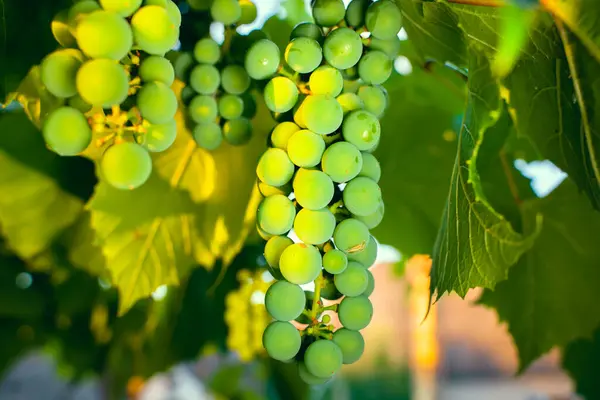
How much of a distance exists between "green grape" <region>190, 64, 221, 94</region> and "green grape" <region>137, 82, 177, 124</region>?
0.07 m

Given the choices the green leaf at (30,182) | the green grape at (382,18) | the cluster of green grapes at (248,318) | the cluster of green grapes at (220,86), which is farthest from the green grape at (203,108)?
the cluster of green grapes at (248,318)

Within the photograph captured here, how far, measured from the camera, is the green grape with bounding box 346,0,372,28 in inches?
12.0

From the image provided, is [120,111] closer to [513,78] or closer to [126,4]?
[126,4]

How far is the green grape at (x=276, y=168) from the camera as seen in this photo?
0.27 meters

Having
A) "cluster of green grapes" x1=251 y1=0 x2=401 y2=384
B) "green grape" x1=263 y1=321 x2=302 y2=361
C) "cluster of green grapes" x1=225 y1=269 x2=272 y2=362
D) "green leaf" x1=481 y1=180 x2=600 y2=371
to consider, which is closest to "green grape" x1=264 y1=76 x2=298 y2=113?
"cluster of green grapes" x1=251 y1=0 x2=401 y2=384

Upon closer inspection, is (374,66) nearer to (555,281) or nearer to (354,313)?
(354,313)

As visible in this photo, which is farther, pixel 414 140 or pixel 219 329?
pixel 219 329

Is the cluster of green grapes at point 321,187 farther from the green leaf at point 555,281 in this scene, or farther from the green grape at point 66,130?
the green leaf at point 555,281

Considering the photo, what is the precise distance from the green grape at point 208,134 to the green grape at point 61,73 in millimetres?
111

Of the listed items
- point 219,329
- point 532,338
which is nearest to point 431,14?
point 532,338

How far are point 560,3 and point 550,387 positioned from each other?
2.80m

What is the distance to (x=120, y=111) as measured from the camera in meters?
0.27

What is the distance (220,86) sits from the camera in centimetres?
35

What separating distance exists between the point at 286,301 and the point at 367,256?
5 cm
